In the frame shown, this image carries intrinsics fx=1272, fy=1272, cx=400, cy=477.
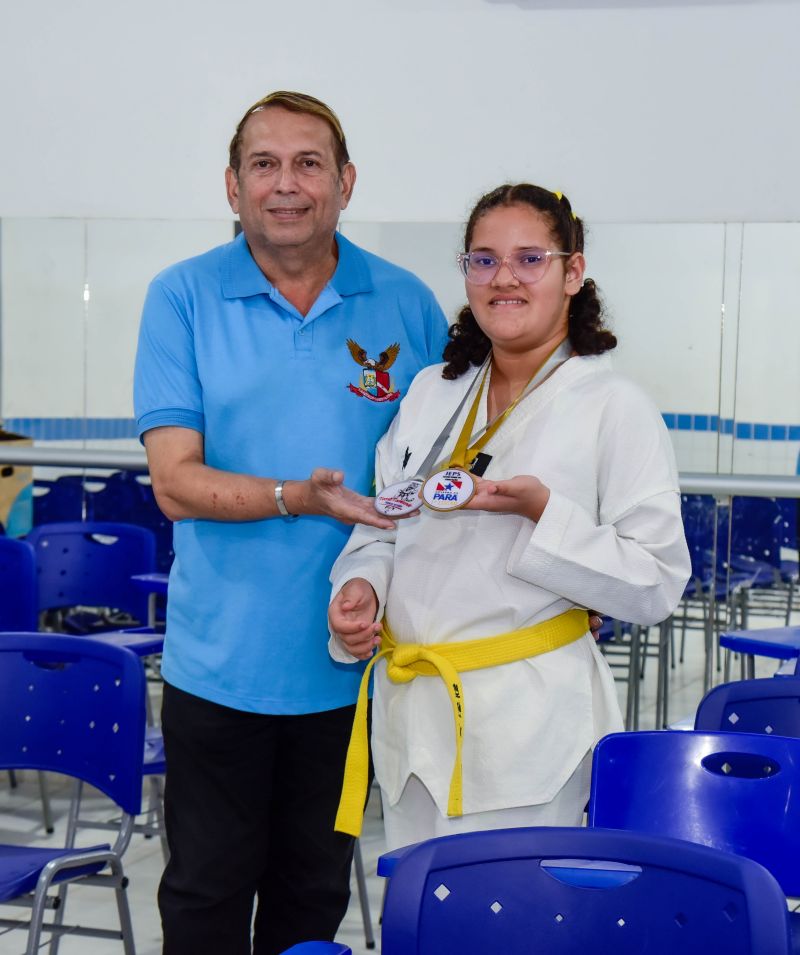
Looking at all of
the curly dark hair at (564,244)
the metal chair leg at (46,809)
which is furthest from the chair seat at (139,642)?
the curly dark hair at (564,244)

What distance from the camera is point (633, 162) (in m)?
4.91

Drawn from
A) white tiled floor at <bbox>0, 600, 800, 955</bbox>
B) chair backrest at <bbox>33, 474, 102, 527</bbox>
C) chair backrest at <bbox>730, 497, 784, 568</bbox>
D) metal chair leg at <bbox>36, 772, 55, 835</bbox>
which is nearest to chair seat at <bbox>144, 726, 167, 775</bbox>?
white tiled floor at <bbox>0, 600, 800, 955</bbox>

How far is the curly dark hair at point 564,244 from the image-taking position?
1.84 metres

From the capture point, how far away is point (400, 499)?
1.77 meters

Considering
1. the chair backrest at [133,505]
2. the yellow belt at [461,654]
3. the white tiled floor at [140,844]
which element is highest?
the yellow belt at [461,654]

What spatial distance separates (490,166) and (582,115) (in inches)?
15.7

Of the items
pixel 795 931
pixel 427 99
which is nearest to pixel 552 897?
pixel 795 931

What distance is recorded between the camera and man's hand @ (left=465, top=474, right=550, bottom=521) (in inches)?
65.2

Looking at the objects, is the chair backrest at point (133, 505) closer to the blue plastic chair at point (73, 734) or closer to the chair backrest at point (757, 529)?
the chair backrest at point (757, 529)

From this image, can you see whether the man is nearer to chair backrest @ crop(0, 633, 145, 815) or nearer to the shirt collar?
the shirt collar

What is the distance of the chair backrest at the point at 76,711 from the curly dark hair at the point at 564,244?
1018mm

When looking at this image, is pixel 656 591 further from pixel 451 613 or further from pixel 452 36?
pixel 452 36

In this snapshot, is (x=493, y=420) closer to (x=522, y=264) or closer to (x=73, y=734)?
(x=522, y=264)

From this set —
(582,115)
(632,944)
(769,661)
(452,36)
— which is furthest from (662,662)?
(632,944)
